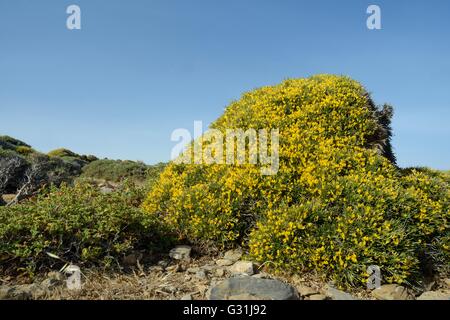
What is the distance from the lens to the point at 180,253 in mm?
6539

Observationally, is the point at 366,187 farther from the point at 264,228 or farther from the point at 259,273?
the point at 259,273

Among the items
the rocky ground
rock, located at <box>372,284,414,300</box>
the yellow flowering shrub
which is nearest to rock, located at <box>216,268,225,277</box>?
the rocky ground

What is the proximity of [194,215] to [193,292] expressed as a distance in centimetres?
170

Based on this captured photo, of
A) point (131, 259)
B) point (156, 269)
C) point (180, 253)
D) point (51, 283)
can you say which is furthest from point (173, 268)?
point (51, 283)

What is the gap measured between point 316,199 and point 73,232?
3.81 m

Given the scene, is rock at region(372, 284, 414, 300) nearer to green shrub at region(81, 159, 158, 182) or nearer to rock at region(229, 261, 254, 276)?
rock at region(229, 261, 254, 276)

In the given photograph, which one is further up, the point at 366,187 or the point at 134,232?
the point at 366,187

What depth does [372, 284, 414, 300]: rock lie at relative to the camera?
557cm

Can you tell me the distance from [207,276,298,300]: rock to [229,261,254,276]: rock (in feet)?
2.12

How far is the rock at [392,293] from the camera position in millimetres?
5566

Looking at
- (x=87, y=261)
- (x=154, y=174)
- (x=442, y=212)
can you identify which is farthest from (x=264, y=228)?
(x=154, y=174)

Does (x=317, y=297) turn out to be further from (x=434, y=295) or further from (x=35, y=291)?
(x=35, y=291)

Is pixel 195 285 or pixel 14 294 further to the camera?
pixel 195 285

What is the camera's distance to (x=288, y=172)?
7062 millimetres
